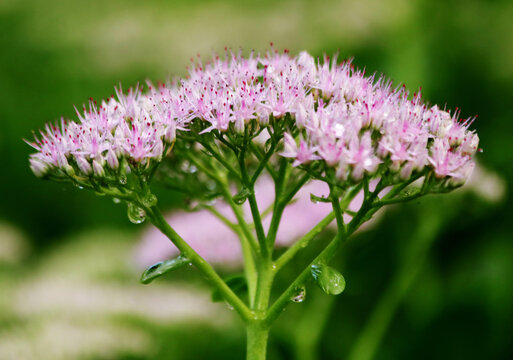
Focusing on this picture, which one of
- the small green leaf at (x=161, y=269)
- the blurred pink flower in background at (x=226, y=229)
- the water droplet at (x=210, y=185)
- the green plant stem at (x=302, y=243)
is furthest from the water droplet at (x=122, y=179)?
the blurred pink flower in background at (x=226, y=229)

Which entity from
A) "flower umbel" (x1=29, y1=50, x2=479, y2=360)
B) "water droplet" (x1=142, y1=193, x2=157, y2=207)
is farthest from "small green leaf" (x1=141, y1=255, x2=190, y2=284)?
"water droplet" (x1=142, y1=193, x2=157, y2=207)

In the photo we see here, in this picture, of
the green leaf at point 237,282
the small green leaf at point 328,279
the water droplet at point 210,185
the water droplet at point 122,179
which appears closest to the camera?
the small green leaf at point 328,279

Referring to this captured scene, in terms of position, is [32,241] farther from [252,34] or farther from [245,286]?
[245,286]

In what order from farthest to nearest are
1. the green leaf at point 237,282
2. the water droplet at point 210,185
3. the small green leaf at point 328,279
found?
1. the water droplet at point 210,185
2. the green leaf at point 237,282
3. the small green leaf at point 328,279

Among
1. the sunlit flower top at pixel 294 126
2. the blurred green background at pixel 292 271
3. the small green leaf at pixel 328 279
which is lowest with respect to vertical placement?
the blurred green background at pixel 292 271

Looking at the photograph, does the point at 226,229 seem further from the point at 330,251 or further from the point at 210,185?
the point at 330,251

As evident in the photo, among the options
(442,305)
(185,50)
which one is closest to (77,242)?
(185,50)

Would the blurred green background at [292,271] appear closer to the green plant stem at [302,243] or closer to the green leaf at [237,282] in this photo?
the green leaf at [237,282]

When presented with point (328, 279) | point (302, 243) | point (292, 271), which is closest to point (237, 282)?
point (302, 243)
